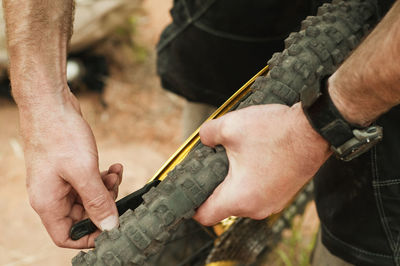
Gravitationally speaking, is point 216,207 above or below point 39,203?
below

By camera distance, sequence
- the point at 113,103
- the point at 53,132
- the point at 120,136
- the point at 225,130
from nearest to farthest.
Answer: the point at 225,130 < the point at 53,132 < the point at 120,136 < the point at 113,103

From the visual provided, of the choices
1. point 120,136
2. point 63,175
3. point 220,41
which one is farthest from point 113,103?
point 63,175

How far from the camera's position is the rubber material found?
83cm

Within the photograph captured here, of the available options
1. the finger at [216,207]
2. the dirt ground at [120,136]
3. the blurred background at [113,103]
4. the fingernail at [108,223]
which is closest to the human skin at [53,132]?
the fingernail at [108,223]

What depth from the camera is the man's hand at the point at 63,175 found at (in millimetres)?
916

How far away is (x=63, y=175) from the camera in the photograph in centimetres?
94

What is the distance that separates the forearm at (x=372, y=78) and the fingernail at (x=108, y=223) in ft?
1.55

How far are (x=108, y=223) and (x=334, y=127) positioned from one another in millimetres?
462

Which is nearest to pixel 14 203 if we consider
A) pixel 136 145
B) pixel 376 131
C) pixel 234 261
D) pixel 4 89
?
pixel 136 145

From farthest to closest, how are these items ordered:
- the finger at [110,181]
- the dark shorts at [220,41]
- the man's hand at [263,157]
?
the dark shorts at [220,41], the finger at [110,181], the man's hand at [263,157]

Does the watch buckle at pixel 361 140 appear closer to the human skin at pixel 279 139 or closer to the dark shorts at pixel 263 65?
the human skin at pixel 279 139

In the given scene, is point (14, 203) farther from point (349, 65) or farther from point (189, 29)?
point (349, 65)

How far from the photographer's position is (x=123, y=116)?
123 inches

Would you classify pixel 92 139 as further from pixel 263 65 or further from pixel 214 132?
pixel 263 65
